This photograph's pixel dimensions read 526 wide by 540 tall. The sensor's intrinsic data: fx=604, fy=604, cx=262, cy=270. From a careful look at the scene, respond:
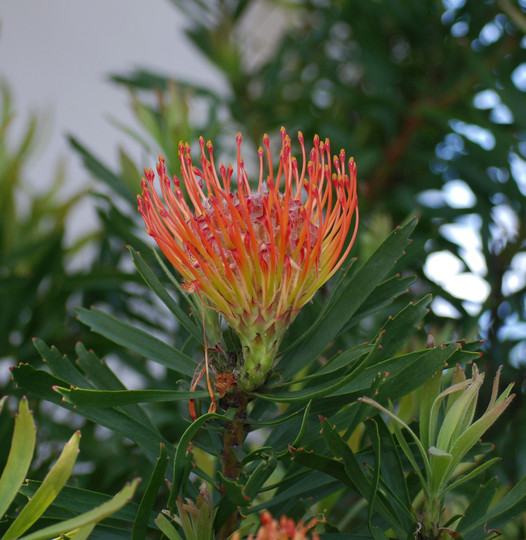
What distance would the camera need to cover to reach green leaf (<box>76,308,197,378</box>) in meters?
0.36

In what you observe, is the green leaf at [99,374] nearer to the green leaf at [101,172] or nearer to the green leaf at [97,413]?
the green leaf at [97,413]

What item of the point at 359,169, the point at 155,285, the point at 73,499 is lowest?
the point at 73,499

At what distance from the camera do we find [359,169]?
834mm

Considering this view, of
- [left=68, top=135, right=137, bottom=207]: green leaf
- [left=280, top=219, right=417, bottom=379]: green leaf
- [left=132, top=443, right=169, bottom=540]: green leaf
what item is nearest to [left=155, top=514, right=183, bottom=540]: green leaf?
[left=132, top=443, right=169, bottom=540]: green leaf

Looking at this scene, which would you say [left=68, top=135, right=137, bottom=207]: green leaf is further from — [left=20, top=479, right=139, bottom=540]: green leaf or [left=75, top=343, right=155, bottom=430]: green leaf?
[left=20, top=479, right=139, bottom=540]: green leaf

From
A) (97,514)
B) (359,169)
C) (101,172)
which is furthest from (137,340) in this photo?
(359,169)

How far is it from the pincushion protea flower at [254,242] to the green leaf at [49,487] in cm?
10

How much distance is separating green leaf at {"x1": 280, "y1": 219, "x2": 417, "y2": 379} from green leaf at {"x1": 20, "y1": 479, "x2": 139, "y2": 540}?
15cm

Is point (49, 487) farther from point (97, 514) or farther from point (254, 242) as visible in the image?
point (254, 242)

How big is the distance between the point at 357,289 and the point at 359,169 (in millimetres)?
509

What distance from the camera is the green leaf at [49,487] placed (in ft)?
0.89

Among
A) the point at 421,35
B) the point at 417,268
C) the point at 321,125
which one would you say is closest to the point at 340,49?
the point at 421,35

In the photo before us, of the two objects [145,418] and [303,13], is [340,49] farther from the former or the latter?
[145,418]

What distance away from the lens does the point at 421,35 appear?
3.44ft
